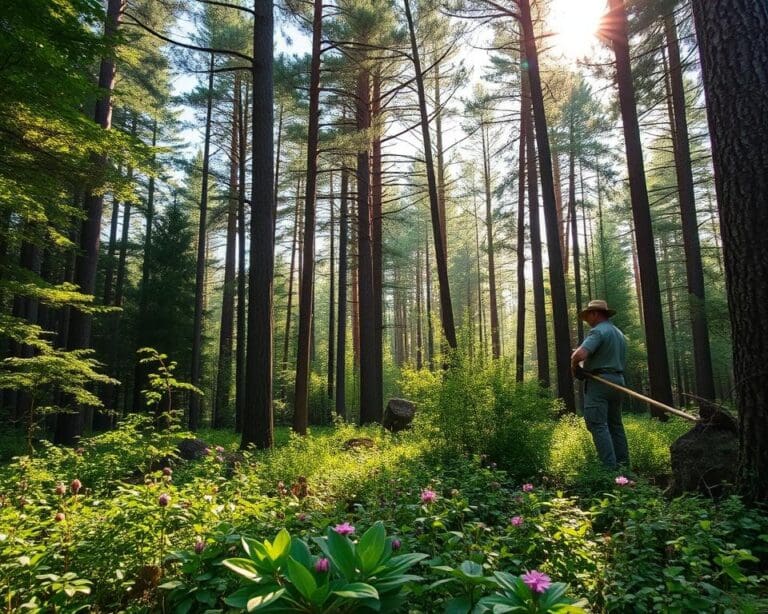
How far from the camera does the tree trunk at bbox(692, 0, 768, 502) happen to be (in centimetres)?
301

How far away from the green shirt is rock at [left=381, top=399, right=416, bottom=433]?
21.9 ft

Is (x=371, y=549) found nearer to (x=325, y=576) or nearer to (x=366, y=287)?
(x=325, y=576)

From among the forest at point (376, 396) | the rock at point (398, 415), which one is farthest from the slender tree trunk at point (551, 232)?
the rock at point (398, 415)

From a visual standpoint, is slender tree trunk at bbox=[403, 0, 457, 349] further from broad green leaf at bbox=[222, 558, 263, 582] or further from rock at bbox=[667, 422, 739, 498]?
broad green leaf at bbox=[222, 558, 263, 582]

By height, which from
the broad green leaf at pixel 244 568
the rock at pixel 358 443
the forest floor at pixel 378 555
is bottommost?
the rock at pixel 358 443

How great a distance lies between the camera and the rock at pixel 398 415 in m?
11.4

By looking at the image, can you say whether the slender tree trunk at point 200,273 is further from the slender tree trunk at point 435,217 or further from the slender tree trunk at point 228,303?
the slender tree trunk at point 435,217

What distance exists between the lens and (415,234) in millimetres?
32500

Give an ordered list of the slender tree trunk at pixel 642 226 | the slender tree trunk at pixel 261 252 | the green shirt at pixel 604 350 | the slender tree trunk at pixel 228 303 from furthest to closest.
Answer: the slender tree trunk at pixel 228 303 < the slender tree trunk at pixel 642 226 < the slender tree trunk at pixel 261 252 < the green shirt at pixel 604 350

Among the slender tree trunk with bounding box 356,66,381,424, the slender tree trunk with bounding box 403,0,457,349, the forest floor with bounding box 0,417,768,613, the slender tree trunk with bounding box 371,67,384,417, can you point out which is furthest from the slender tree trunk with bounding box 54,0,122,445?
the forest floor with bounding box 0,417,768,613

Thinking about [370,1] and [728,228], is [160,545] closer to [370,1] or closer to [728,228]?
[728,228]

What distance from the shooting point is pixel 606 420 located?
16.3 ft

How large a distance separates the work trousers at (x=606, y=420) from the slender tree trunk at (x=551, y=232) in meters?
4.73

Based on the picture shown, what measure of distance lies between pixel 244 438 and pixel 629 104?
10592mm
